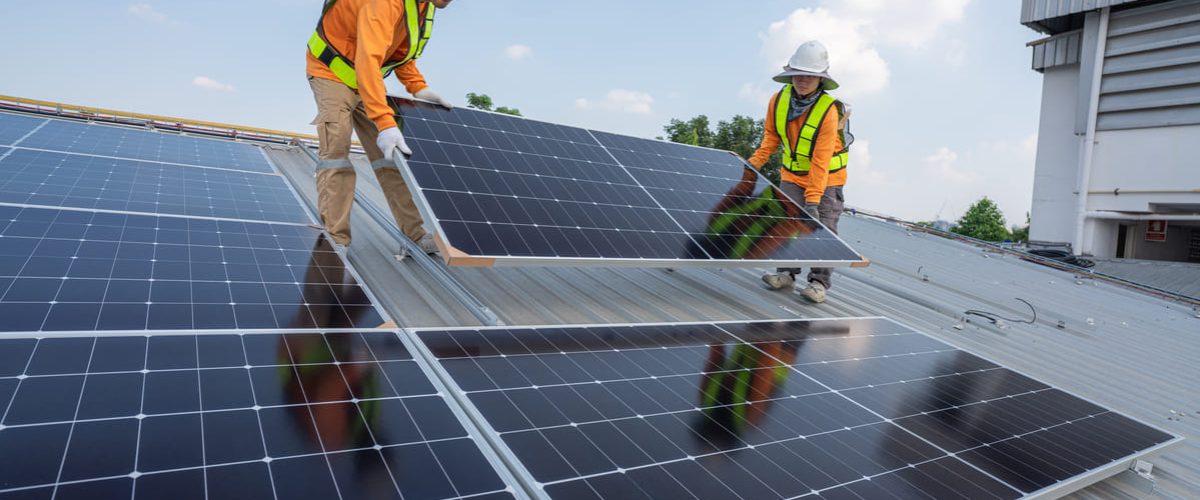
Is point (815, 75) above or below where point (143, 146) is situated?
above

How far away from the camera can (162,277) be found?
437 centimetres

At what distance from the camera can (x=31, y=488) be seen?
2.12 m

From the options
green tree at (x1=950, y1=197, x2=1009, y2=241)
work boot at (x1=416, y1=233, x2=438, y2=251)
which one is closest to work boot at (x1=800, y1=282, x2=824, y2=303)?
work boot at (x1=416, y1=233, x2=438, y2=251)

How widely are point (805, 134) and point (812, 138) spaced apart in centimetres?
11

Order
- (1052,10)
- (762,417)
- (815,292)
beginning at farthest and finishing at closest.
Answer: (1052,10)
(815,292)
(762,417)

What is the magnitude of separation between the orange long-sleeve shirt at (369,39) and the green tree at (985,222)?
246 feet

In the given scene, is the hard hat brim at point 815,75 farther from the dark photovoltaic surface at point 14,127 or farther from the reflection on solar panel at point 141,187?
the dark photovoltaic surface at point 14,127

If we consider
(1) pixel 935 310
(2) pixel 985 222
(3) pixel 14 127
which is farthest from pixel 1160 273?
(2) pixel 985 222

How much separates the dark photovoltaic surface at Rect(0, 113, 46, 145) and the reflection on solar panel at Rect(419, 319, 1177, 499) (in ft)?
30.9

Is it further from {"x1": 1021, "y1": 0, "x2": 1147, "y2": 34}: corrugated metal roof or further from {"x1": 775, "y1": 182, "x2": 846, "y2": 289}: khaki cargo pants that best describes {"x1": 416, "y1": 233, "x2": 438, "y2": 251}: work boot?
{"x1": 1021, "y1": 0, "x2": 1147, "y2": 34}: corrugated metal roof

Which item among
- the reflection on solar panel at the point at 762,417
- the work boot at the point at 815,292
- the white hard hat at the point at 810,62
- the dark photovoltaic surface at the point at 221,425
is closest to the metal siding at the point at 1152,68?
the white hard hat at the point at 810,62

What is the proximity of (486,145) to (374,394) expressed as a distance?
13.2 ft

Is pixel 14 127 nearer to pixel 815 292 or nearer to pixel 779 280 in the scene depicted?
pixel 779 280

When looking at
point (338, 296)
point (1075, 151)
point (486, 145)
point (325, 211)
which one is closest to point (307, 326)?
point (338, 296)
